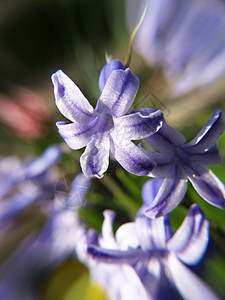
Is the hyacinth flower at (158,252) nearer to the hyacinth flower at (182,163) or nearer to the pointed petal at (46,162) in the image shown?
the hyacinth flower at (182,163)

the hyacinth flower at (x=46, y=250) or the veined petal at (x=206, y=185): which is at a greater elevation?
the veined petal at (x=206, y=185)

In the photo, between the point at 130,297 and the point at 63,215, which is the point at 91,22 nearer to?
the point at 63,215

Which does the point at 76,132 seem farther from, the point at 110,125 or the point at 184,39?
the point at 184,39

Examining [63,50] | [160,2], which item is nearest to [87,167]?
[160,2]

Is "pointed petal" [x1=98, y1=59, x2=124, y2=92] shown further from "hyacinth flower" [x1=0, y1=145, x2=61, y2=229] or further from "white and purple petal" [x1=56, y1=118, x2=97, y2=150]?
"hyacinth flower" [x1=0, y1=145, x2=61, y2=229]

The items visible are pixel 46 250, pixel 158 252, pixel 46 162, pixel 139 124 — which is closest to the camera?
pixel 139 124

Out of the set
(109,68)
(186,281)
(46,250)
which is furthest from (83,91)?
(46,250)

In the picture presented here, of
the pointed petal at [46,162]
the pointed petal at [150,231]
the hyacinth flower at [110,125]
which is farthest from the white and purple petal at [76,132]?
the pointed petal at [46,162]
